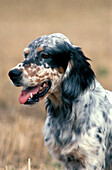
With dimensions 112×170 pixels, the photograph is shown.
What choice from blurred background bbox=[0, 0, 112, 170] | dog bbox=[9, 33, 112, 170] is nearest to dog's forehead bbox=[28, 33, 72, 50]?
dog bbox=[9, 33, 112, 170]

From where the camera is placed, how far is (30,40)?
15.7m

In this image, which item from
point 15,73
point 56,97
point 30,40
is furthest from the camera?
point 30,40

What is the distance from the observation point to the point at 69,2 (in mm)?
26297

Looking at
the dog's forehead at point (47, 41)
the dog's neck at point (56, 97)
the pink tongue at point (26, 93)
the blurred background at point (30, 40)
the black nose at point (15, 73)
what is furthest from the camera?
the blurred background at point (30, 40)

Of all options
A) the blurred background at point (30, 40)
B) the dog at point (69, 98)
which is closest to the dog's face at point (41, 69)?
the dog at point (69, 98)

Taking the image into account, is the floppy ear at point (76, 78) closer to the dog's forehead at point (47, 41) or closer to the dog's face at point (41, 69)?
the dog's face at point (41, 69)

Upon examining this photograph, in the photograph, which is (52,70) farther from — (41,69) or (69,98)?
(69,98)

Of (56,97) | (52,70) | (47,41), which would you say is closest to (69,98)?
(56,97)

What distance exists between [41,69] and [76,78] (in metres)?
0.38

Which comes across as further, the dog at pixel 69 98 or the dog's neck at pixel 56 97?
the dog's neck at pixel 56 97

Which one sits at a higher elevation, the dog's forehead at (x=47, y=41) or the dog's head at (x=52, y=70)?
the dog's forehead at (x=47, y=41)

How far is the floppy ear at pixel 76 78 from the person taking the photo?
366cm

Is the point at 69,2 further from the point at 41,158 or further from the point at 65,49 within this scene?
the point at 65,49

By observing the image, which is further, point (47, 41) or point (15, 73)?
point (47, 41)
